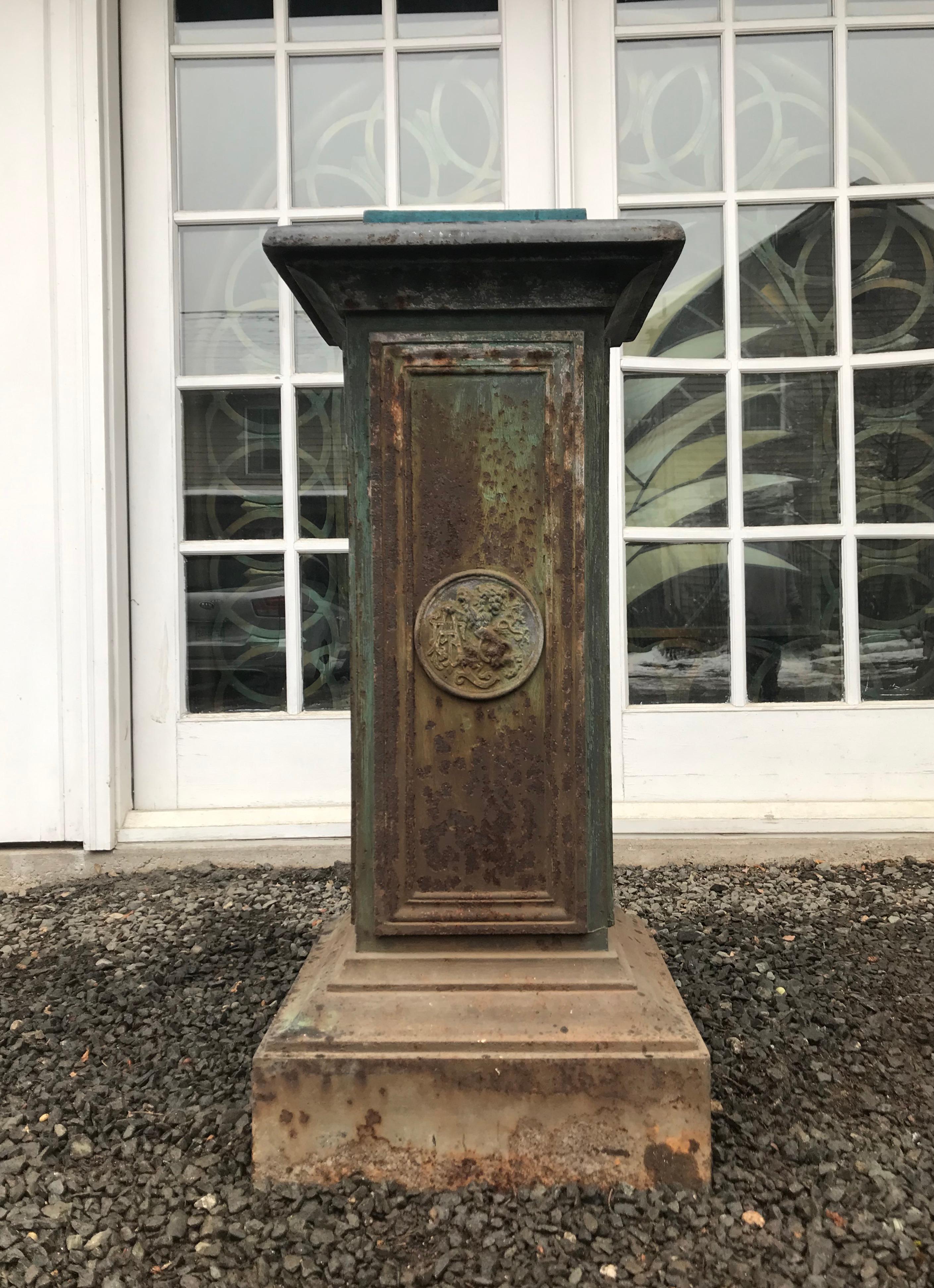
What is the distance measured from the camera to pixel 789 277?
2916 mm

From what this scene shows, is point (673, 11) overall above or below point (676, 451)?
above

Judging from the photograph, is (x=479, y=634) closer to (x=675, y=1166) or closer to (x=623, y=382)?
(x=675, y=1166)

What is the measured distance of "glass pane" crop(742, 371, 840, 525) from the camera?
2.93 meters

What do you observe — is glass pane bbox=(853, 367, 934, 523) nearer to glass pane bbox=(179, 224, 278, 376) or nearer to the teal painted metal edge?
the teal painted metal edge

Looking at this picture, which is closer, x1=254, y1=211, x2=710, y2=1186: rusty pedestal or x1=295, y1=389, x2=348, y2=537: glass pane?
x1=254, y1=211, x2=710, y2=1186: rusty pedestal

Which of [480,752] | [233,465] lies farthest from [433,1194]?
[233,465]

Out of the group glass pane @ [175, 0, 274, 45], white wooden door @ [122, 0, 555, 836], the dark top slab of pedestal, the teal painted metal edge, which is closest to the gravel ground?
white wooden door @ [122, 0, 555, 836]

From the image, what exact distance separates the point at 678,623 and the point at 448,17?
223 cm

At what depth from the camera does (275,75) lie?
2896 millimetres

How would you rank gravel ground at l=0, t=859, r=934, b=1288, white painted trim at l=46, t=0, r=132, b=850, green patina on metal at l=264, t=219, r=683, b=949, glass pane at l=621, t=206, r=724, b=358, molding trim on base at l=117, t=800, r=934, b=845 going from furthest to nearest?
glass pane at l=621, t=206, r=724, b=358 → molding trim on base at l=117, t=800, r=934, b=845 → white painted trim at l=46, t=0, r=132, b=850 → green patina on metal at l=264, t=219, r=683, b=949 → gravel ground at l=0, t=859, r=934, b=1288

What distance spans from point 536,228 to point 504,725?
2.69 feet

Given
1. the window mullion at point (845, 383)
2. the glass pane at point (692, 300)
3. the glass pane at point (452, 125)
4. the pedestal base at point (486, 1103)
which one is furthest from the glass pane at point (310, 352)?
the pedestal base at point (486, 1103)

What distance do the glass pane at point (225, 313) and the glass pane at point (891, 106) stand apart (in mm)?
2081

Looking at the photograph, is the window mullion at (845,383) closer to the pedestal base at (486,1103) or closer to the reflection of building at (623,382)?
the reflection of building at (623,382)
